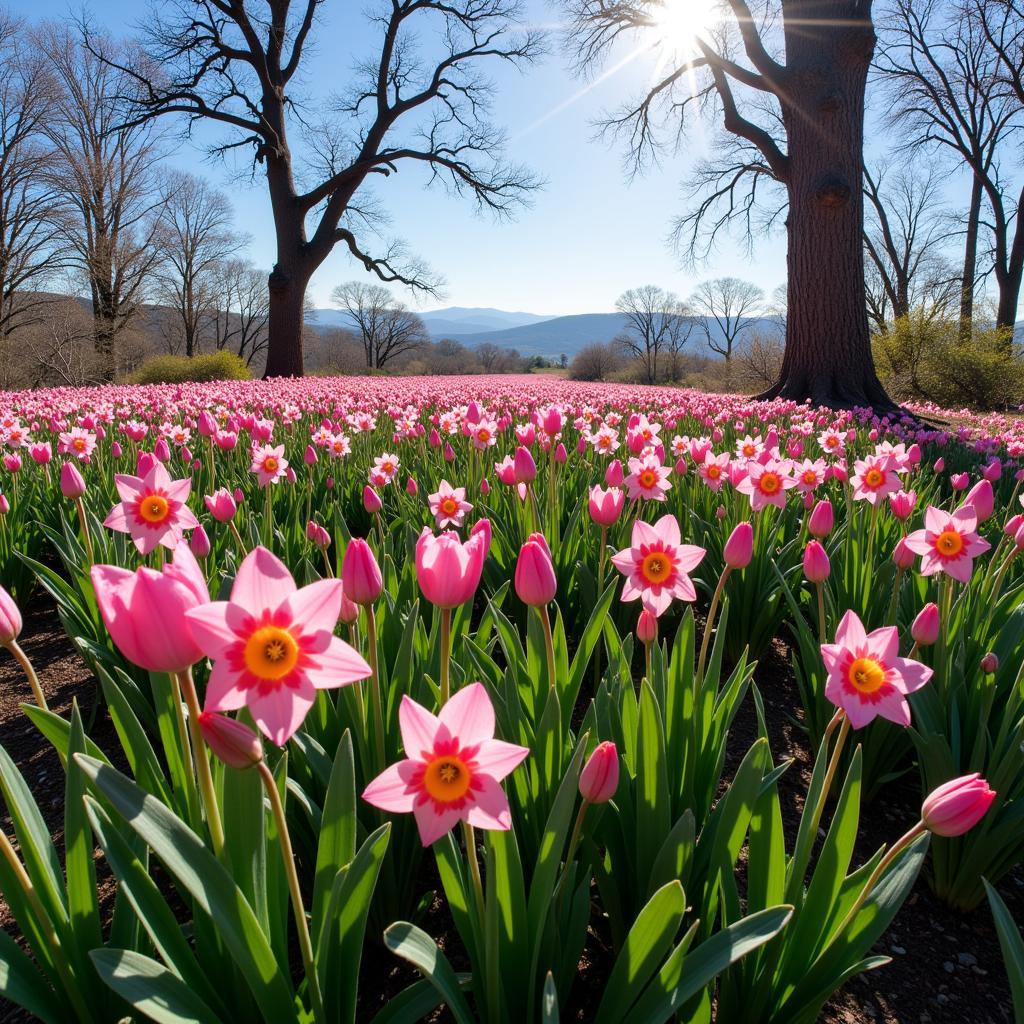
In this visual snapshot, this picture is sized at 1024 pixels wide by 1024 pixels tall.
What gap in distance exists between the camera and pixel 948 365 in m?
15.5

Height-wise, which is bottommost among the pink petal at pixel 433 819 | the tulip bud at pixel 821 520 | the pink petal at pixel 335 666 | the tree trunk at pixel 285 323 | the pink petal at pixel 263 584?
the pink petal at pixel 433 819

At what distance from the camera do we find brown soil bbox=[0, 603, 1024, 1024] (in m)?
1.24

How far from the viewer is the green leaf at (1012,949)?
2.68ft

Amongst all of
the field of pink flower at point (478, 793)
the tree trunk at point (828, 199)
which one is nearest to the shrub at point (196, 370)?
the tree trunk at point (828, 199)

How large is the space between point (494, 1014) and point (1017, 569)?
2.79 m

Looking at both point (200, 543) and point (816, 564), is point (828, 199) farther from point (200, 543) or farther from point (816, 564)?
point (200, 543)

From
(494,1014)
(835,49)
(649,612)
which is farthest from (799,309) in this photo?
(494,1014)

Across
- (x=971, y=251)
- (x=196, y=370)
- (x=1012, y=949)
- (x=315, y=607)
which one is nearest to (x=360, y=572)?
(x=315, y=607)

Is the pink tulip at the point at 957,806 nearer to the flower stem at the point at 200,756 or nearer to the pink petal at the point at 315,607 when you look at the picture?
the pink petal at the point at 315,607

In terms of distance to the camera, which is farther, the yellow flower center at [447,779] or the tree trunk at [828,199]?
the tree trunk at [828,199]

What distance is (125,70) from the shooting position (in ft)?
51.7

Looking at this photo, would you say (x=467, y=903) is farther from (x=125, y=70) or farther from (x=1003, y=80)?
(x=1003, y=80)

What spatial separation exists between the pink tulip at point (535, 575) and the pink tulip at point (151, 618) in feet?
1.92

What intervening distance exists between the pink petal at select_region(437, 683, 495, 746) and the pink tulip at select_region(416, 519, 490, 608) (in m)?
0.27
